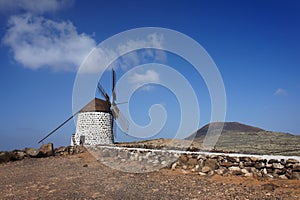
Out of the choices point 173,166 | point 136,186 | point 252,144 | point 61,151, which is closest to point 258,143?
point 252,144

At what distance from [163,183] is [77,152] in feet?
33.3

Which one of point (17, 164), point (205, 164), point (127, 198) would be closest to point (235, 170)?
point (205, 164)

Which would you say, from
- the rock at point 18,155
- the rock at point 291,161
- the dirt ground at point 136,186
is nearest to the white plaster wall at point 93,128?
the rock at point 18,155

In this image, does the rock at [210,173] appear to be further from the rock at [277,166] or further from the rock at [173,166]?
the rock at [277,166]

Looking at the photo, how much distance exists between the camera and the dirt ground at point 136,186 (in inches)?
248

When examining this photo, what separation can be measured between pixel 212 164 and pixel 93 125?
12.7 metres

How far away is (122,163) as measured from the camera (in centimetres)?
1199

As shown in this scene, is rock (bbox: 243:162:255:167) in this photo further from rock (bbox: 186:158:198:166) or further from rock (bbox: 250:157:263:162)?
rock (bbox: 186:158:198:166)

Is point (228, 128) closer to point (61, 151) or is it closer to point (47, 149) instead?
point (61, 151)

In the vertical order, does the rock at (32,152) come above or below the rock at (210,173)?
above

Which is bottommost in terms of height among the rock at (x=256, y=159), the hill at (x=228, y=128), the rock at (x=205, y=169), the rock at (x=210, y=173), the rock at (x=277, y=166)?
the rock at (x=210, y=173)

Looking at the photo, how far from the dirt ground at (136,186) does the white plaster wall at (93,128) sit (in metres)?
9.43

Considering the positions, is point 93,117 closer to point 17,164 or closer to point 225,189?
point 17,164

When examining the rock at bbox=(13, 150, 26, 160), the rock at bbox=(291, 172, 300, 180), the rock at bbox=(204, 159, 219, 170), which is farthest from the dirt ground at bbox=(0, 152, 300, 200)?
the rock at bbox=(13, 150, 26, 160)
